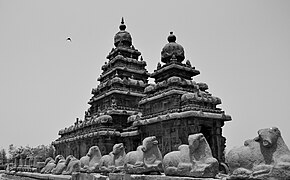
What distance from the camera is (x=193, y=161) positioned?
8.63 metres

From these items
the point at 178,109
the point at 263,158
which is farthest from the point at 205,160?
the point at 178,109

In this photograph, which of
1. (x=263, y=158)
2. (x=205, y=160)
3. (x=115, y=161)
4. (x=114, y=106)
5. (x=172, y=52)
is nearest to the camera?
(x=263, y=158)

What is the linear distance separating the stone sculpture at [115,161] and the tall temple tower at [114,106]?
10824 millimetres

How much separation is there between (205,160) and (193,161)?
349mm

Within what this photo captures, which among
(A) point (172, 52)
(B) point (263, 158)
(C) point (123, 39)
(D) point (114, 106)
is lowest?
(B) point (263, 158)

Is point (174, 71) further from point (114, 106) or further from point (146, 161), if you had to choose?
point (146, 161)

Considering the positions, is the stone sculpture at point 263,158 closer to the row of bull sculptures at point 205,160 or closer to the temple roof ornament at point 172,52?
the row of bull sculptures at point 205,160

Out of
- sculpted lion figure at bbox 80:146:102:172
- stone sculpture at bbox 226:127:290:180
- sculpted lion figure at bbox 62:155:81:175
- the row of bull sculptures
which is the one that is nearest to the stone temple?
sculpted lion figure at bbox 80:146:102:172

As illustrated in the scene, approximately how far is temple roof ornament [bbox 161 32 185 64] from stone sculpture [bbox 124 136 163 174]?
1449 cm

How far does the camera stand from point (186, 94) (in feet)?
67.1

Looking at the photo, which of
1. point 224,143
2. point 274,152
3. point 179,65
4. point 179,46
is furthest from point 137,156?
point 179,46

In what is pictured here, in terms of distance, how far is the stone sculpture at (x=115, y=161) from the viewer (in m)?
12.9

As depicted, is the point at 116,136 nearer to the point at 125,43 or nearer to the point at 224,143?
the point at 224,143

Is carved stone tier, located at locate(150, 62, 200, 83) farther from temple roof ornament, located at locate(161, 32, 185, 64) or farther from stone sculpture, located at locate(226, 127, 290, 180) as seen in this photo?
stone sculpture, located at locate(226, 127, 290, 180)
